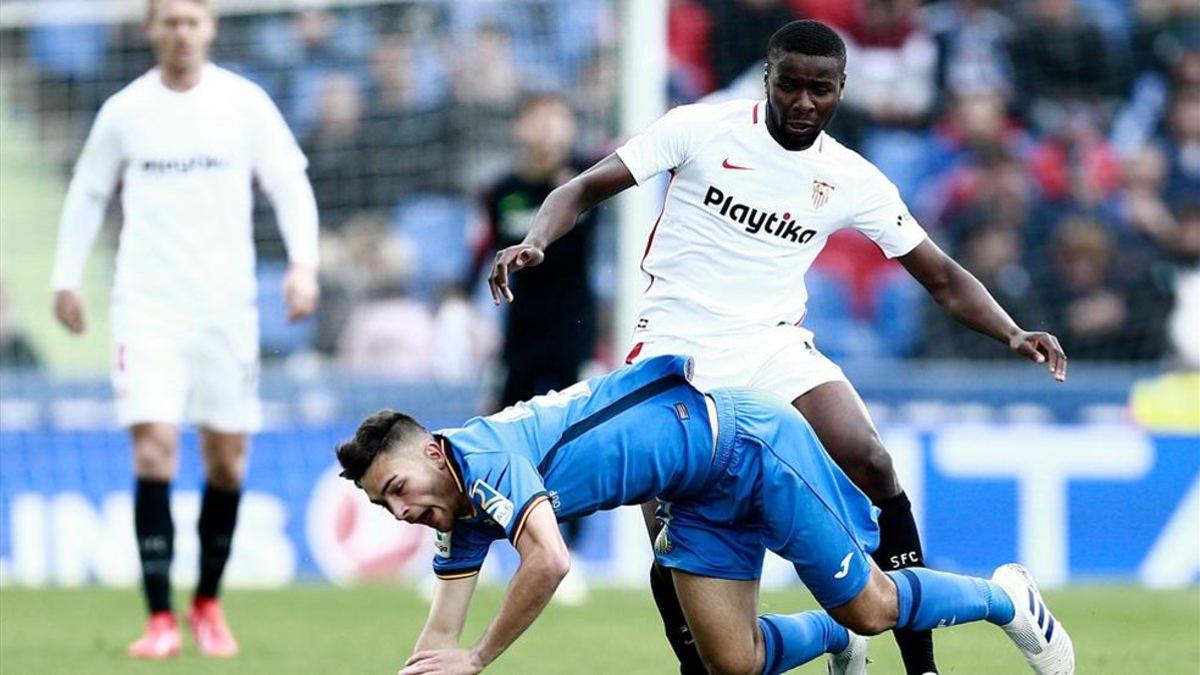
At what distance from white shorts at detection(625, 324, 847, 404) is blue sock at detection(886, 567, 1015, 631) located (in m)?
0.71

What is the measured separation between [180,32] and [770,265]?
10.5 ft

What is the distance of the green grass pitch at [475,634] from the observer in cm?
782

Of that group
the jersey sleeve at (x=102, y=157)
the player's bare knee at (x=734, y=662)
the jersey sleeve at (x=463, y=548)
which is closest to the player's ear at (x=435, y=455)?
the jersey sleeve at (x=463, y=548)

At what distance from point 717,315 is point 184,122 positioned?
3.10 m

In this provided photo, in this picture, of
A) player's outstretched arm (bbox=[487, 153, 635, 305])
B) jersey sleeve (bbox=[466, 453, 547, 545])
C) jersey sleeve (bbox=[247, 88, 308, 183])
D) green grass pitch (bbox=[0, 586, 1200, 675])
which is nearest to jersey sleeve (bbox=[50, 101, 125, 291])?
jersey sleeve (bbox=[247, 88, 308, 183])

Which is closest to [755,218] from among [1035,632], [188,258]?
[1035,632]

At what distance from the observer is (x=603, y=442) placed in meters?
5.59

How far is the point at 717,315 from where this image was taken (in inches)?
263

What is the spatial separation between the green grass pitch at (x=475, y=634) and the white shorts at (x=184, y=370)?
0.99 m

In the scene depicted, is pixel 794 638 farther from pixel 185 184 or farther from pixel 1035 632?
pixel 185 184

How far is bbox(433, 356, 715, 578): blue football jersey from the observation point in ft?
18.2

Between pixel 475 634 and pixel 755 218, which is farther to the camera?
pixel 475 634

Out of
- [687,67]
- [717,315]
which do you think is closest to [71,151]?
[687,67]

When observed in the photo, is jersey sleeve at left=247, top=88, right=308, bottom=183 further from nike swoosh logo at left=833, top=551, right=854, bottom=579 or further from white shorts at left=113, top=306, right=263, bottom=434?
nike swoosh logo at left=833, top=551, right=854, bottom=579
